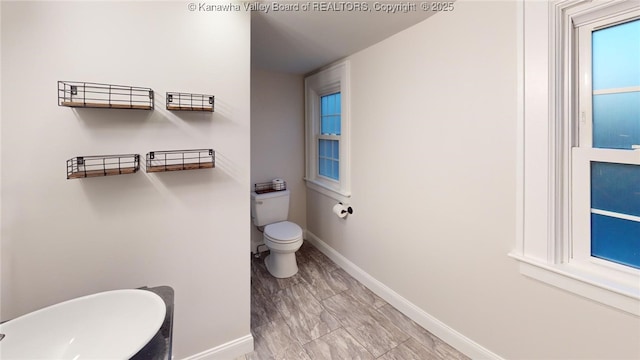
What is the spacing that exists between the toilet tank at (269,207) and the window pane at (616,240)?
2.32 metres

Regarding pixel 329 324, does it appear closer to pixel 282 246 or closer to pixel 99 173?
pixel 282 246

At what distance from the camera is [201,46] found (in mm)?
1436

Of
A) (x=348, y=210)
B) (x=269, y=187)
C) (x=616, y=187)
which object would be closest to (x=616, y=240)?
(x=616, y=187)

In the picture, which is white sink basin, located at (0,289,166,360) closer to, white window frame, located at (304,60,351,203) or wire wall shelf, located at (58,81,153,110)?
wire wall shelf, located at (58,81,153,110)

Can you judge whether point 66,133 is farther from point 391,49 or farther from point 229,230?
point 391,49

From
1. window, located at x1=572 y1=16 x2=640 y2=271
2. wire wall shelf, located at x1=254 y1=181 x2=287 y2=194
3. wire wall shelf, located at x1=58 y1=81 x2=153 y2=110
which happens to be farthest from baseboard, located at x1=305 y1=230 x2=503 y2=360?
wire wall shelf, located at x1=58 y1=81 x2=153 y2=110

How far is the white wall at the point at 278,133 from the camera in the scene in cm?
300

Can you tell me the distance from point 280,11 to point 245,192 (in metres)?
1.12

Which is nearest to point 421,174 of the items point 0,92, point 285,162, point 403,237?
point 403,237

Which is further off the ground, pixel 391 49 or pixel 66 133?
pixel 391 49

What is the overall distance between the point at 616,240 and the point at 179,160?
6.78 ft

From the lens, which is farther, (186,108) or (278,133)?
(278,133)

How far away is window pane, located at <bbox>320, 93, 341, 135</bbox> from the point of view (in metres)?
2.86

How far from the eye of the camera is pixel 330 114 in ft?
9.86
